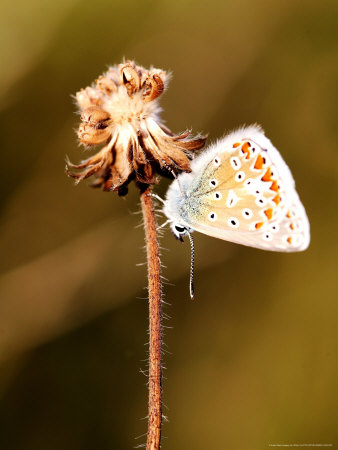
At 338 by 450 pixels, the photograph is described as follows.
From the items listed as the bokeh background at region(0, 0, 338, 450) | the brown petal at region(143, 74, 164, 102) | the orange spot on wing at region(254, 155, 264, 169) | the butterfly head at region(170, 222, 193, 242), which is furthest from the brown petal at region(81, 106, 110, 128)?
the bokeh background at region(0, 0, 338, 450)

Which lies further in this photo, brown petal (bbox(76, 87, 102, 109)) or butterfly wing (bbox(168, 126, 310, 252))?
brown petal (bbox(76, 87, 102, 109))

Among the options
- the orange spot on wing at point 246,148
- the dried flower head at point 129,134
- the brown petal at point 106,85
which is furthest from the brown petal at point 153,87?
the orange spot on wing at point 246,148

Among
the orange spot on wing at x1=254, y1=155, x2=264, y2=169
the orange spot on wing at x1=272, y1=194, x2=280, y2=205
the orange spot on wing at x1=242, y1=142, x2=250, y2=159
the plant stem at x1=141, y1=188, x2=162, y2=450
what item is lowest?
the plant stem at x1=141, y1=188, x2=162, y2=450

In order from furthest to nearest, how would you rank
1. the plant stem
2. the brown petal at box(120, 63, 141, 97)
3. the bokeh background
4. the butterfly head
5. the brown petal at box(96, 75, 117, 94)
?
the bokeh background < the butterfly head < the brown petal at box(96, 75, 117, 94) < the brown petal at box(120, 63, 141, 97) < the plant stem

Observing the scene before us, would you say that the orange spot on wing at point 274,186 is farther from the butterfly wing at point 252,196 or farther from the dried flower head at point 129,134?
the dried flower head at point 129,134

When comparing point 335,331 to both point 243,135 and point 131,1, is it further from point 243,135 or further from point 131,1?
point 131,1

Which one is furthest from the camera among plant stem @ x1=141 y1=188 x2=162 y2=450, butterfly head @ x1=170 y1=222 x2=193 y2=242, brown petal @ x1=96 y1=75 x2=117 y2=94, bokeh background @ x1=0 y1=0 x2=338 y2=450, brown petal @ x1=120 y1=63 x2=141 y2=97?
bokeh background @ x1=0 y1=0 x2=338 y2=450

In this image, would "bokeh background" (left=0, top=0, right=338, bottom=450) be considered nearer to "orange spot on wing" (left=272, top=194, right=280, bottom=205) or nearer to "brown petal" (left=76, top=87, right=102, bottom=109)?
"brown petal" (left=76, top=87, right=102, bottom=109)

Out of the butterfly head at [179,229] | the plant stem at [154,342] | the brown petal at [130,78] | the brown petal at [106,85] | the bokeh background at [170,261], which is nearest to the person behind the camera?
the plant stem at [154,342]

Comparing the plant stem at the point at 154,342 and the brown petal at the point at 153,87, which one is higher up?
the brown petal at the point at 153,87
